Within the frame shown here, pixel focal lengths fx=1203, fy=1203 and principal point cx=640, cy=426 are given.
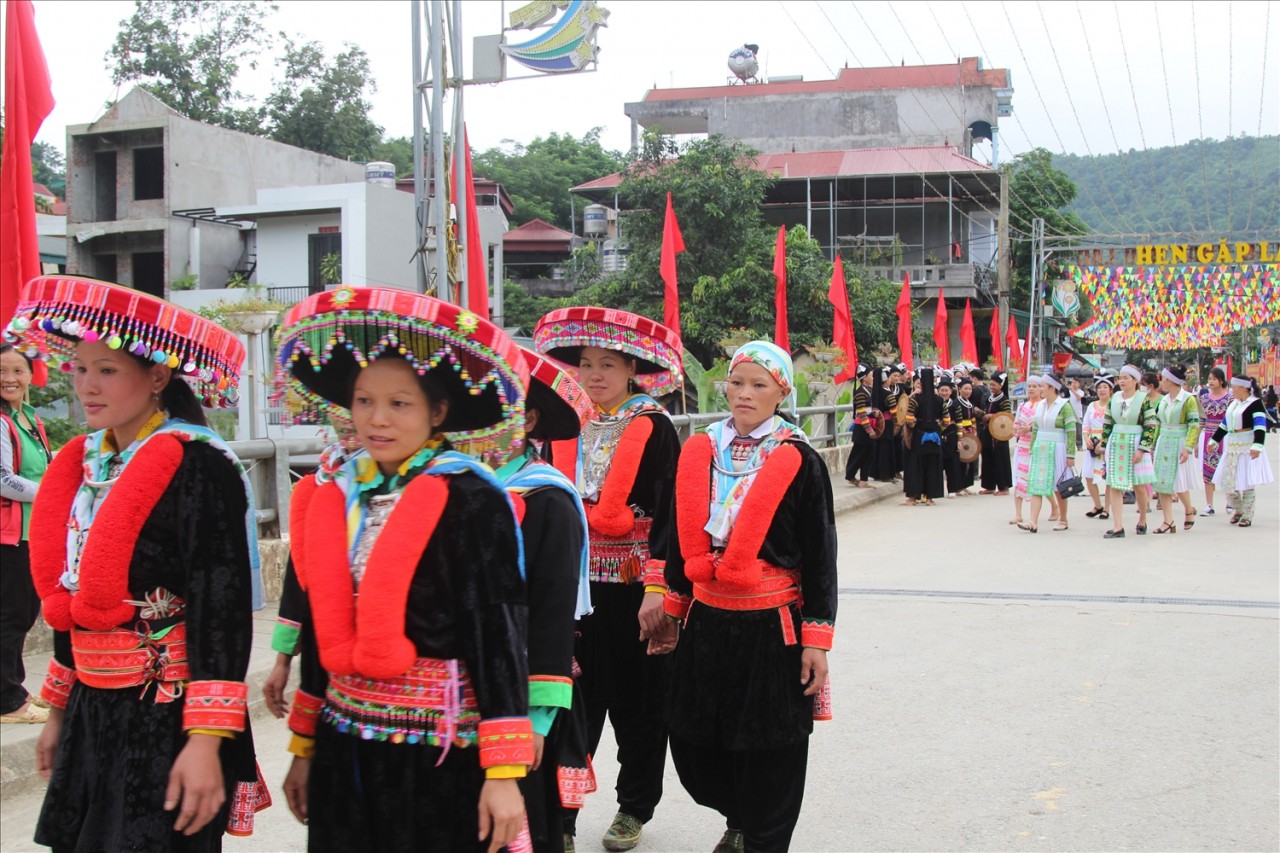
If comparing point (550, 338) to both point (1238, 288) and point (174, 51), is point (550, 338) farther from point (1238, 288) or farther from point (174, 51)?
point (174, 51)

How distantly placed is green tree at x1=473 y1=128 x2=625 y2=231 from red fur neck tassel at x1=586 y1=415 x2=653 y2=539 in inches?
1714

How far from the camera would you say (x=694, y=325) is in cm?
2580

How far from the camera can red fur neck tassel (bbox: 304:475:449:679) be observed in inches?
93.7

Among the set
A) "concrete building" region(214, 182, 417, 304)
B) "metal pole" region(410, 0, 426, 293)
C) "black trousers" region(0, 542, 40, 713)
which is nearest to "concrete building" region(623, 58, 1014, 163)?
"concrete building" region(214, 182, 417, 304)

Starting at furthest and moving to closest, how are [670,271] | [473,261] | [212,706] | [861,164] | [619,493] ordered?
[861,164], [670,271], [473,261], [619,493], [212,706]

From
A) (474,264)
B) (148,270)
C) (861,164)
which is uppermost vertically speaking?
(861,164)

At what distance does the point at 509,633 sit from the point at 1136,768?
3.68 m

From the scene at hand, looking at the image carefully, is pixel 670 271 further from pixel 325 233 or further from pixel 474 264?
pixel 325 233

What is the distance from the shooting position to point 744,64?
154ft

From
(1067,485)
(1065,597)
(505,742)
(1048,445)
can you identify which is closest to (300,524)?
(505,742)

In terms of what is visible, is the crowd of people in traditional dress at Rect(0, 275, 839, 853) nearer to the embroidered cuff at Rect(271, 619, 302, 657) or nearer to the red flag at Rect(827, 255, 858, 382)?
the embroidered cuff at Rect(271, 619, 302, 657)

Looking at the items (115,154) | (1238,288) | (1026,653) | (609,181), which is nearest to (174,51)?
(115,154)

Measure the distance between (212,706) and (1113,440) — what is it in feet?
37.7

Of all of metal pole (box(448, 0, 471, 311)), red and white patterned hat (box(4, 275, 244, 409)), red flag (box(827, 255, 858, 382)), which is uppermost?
metal pole (box(448, 0, 471, 311))
